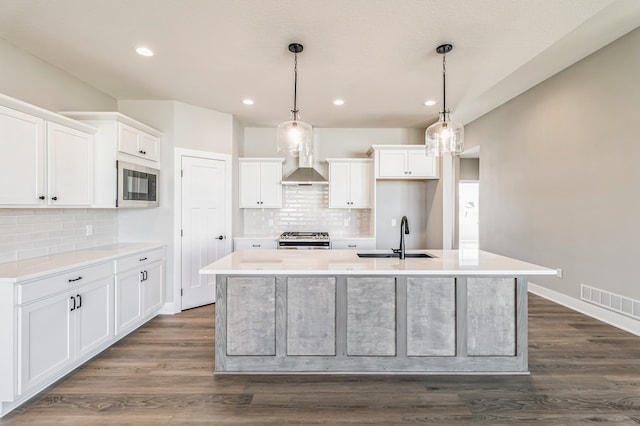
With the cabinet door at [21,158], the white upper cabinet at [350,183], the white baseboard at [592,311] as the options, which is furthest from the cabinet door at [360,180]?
the cabinet door at [21,158]

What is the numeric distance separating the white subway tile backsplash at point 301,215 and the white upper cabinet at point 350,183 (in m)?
0.30

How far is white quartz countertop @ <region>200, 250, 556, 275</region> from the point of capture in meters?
2.19

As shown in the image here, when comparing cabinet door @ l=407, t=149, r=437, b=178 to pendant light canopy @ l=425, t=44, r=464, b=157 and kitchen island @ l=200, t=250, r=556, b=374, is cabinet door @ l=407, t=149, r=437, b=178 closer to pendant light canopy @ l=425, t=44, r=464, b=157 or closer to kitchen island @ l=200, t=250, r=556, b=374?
pendant light canopy @ l=425, t=44, r=464, b=157

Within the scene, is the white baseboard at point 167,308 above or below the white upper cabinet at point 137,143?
below

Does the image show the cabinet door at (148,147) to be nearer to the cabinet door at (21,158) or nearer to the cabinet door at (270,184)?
the cabinet door at (21,158)

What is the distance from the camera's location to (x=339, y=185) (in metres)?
4.88

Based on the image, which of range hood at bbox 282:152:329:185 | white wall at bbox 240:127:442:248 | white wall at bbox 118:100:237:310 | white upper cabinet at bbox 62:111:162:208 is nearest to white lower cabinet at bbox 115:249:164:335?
white wall at bbox 118:100:237:310

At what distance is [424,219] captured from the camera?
5254 mm

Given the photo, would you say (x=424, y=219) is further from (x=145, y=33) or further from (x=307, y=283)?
(x=145, y=33)

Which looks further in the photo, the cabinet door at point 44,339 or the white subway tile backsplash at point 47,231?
the white subway tile backsplash at point 47,231

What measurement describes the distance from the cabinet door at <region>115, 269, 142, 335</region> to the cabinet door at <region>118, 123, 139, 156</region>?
128 cm

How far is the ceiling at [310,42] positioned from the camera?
6.88 feet

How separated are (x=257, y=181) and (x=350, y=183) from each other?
1519 millimetres

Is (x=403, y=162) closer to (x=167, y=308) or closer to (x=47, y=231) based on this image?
(x=167, y=308)
